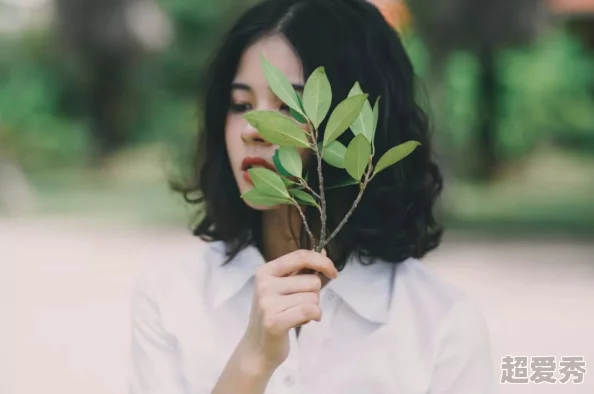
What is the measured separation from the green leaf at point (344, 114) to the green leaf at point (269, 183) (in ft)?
0.17

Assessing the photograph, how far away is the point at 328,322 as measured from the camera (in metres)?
0.81

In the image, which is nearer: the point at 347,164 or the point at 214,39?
the point at 347,164

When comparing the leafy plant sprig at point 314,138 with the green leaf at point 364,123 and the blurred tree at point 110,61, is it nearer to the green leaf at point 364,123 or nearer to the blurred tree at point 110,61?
the green leaf at point 364,123

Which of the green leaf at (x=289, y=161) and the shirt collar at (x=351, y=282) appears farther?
the shirt collar at (x=351, y=282)

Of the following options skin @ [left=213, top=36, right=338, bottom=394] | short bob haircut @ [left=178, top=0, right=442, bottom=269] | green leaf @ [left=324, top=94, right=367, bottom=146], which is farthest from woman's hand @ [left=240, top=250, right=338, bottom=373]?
short bob haircut @ [left=178, top=0, right=442, bottom=269]

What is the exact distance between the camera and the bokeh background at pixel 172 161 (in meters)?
1.15

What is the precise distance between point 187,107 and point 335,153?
2.16 ft

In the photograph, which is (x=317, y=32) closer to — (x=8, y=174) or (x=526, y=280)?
(x=526, y=280)

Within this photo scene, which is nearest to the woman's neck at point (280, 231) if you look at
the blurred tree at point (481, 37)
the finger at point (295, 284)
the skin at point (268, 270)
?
the skin at point (268, 270)

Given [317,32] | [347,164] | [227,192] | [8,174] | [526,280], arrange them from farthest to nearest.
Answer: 1. [8,174]
2. [526,280]
3. [227,192]
4. [317,32]
5. [347,164]

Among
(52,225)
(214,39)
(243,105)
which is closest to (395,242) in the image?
(243,105)

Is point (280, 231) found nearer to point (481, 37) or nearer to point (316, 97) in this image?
point (316, 97)

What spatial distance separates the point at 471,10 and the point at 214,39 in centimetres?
47

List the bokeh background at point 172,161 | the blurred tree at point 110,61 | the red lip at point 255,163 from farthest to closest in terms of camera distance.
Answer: the blurred tree at point 110,61
the bokeh background at point 172,161
the red lip at point 255,163
